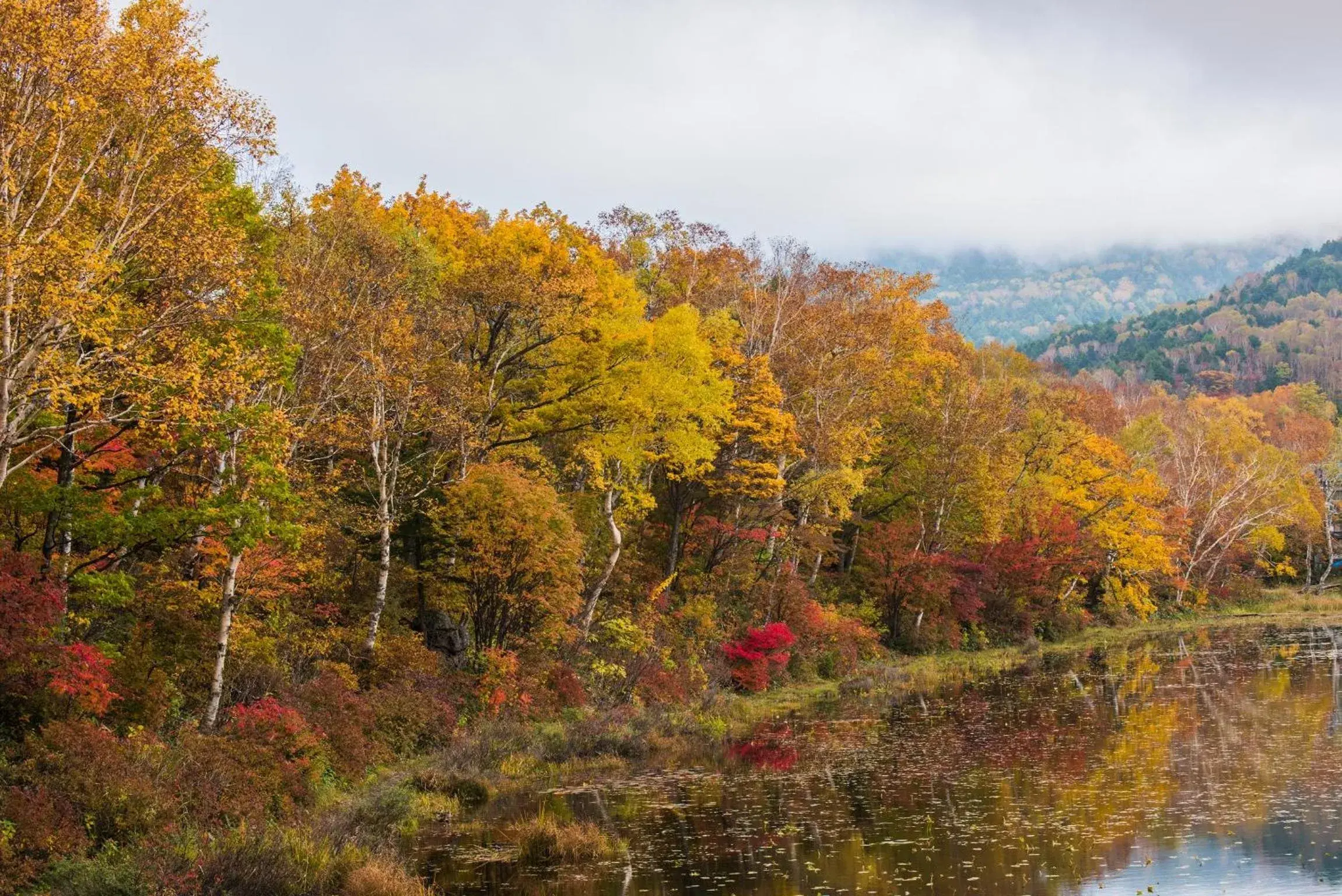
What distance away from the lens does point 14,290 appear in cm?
1709

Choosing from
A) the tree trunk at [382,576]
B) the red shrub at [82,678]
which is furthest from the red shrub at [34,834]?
the tree trunk at [382,576]

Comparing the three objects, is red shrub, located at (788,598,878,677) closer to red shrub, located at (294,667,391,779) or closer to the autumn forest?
the autumn forest

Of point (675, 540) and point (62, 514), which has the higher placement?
point (62, 514)

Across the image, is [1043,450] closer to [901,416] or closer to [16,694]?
[901,416]

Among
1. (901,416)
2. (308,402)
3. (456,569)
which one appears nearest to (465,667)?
(456,569)

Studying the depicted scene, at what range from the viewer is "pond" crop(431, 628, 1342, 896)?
52.7 feet

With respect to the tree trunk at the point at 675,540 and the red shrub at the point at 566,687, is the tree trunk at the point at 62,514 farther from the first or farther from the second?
the tree trunk at the point at 675,540

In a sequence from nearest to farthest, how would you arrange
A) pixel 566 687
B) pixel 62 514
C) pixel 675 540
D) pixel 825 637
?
pixel 62 514
pixel 566 687
pixel 675 540
pixel 825 637

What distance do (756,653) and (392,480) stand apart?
57.5ft

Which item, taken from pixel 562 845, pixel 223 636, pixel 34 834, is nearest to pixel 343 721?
pixel 223 636

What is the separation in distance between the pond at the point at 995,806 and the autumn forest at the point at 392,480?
4923 mm

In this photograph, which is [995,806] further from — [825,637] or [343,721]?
[825,637]

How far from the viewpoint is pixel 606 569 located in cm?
3681

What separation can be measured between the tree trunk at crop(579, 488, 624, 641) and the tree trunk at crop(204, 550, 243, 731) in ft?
47.3
